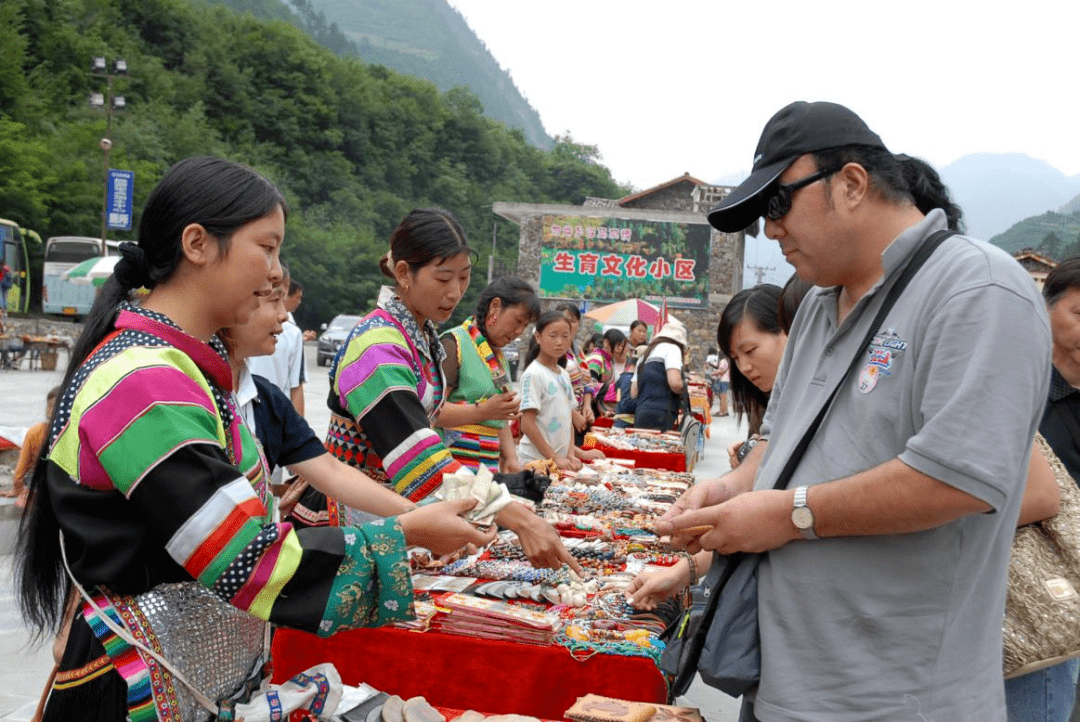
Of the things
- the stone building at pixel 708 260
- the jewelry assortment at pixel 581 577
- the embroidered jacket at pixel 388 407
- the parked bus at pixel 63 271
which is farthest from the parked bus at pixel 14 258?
the embroidered jacket at pixel 388 407

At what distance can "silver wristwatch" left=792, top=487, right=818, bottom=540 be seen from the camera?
1324 mm

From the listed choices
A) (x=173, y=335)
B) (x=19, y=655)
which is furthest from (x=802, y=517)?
(x=19, y=655)

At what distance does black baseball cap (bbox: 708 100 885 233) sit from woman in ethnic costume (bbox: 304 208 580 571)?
35.9 inches

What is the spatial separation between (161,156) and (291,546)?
3883 centimetres

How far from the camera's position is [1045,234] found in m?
19.0

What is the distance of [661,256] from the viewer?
29812 millimetres

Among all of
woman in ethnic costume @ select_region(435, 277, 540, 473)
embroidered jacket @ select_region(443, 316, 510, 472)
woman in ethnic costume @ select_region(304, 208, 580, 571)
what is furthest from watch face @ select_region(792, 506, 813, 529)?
embroidered jacket @ select_region(443, 316, 510, 472)

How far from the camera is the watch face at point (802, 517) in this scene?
4.34 feet

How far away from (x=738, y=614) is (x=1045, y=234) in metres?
20.9

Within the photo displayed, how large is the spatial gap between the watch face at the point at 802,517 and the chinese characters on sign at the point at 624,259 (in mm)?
28483

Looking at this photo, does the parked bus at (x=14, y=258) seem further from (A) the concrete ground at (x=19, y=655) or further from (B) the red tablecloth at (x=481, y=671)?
(B) the red tablecloth at (x=481, y=671)

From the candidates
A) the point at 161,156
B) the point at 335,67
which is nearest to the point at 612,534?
the point at 161,156

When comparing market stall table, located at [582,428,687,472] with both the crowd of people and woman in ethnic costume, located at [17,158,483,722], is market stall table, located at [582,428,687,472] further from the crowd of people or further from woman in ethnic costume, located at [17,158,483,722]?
woman in ethnic costume, located at [17,158,483,722]

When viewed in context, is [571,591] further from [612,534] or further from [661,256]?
[661,256]
